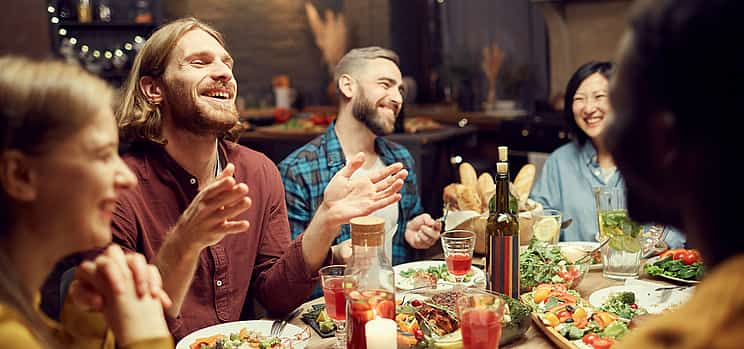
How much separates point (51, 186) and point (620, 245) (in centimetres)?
163

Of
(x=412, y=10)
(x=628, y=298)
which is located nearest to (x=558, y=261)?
(x=628, y=298)

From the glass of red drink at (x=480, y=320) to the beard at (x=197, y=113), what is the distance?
103 cm

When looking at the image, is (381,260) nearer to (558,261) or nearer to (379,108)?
(558,261)

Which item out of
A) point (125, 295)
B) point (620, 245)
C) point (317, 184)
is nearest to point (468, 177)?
point (317, 184)

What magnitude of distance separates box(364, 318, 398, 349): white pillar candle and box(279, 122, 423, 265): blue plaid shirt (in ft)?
4.50

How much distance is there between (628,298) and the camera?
1.79 meters

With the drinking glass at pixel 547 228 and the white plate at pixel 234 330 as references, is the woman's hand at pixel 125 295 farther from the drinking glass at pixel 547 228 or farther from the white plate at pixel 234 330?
the drinking glass at pixel 547 228

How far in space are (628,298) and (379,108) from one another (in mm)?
1480

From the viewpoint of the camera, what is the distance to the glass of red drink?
1.42 meters

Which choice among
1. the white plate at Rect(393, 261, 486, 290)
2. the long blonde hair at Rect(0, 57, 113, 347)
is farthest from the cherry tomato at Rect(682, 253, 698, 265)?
the long blonde hair at Rect(0, 57, 113, 347)

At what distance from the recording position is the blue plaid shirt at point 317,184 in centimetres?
283

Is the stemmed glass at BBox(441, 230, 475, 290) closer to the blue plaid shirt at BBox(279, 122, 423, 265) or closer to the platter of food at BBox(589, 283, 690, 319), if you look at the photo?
the platter of food at BBox(589, 283, 690, 319)

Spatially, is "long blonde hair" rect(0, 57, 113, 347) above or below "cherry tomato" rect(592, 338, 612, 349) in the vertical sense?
above

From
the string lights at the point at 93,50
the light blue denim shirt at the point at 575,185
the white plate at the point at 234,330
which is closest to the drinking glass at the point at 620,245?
the light blue denim shirt at the point at 575,185
